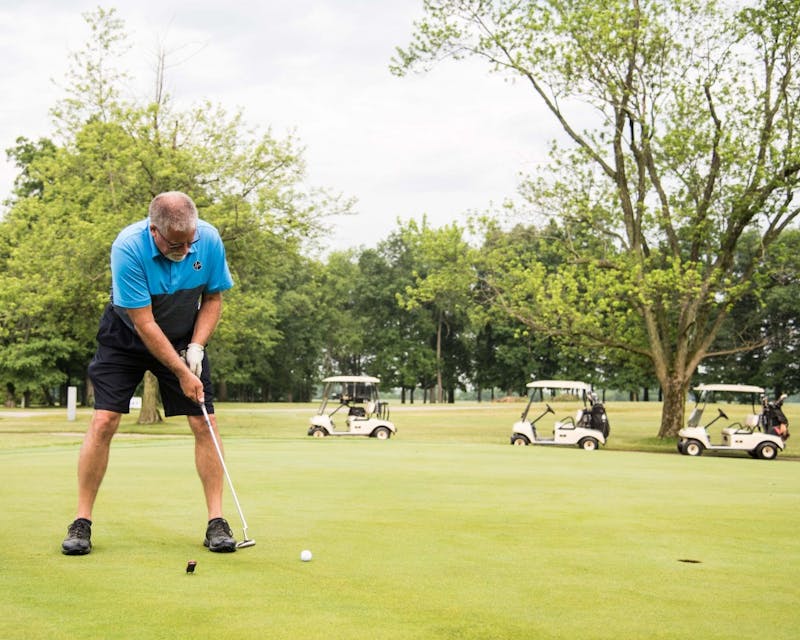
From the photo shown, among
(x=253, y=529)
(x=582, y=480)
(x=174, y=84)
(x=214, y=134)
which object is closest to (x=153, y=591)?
(x=253, y=529)

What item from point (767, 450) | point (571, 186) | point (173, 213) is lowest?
point (767, 450)

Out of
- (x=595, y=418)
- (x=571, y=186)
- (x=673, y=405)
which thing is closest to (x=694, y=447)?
(x=595, y=418)

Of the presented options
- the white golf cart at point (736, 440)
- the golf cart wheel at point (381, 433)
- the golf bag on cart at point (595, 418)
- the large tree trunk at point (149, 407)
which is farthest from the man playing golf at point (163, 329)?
the large tree trunk at point (149, 407)

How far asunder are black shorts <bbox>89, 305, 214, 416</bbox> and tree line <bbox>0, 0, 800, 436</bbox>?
1909 cm

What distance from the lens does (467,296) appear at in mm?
26953

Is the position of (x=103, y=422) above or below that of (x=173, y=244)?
below

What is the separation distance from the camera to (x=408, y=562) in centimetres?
474

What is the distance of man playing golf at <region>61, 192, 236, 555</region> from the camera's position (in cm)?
522

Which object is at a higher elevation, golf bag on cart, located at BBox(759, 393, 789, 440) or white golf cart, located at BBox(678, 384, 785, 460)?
golf bag on cart, located at BBox(759, 393, 789, 440)

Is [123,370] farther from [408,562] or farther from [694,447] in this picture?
[694,447]

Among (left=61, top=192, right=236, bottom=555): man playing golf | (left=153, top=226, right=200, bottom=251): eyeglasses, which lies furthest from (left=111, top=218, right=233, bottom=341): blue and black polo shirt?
(left=153, top=226, right=200, bottom=251): eyeglasses

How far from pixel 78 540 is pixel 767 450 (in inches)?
806

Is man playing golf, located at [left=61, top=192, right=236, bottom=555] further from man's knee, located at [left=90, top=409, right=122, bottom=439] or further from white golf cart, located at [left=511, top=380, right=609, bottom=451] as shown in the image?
white golf cart, located at [left=511, top=380, right=609, bottom=451]

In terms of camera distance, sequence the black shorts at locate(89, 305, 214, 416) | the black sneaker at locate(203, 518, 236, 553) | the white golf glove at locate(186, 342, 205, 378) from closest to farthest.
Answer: the black sneaker at locate(203, 518, 236, 553)
the white golf glove at locate(186, 342, 205, 378)
the black shorts at locate(89, 305, 214, 416)
